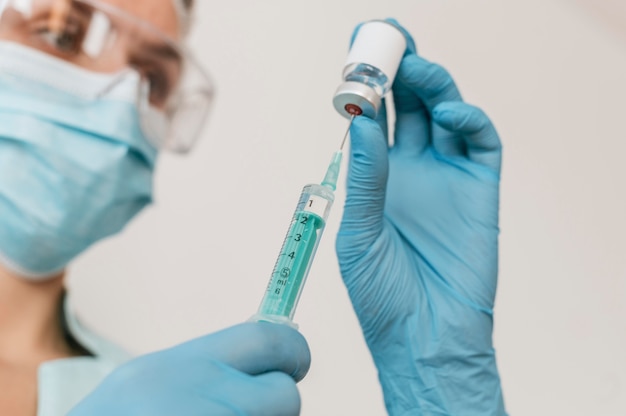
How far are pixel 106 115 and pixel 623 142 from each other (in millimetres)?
1647

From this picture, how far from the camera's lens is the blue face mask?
114cm

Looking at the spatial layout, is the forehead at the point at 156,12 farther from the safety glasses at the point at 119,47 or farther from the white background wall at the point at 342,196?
the white background wall at the point at 342,196

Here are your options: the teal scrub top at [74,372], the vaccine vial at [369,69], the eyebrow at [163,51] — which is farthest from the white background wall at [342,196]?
the vaccine vial at [369,69]

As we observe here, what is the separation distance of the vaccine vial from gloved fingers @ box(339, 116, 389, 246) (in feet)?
0.08

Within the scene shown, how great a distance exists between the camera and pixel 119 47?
1.31m

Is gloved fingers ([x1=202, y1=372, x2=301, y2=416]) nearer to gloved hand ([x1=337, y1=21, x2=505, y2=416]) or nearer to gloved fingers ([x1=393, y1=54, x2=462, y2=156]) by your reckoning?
gloved hand ([x1=337, y1=21, x2=505, y2=416])

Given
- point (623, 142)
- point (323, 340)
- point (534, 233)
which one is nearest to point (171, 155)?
point (323, 340)

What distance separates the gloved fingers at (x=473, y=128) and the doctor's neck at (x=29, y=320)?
861mm

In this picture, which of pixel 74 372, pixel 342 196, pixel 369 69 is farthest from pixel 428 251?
pixel 74 372

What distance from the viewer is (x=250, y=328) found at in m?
0.68

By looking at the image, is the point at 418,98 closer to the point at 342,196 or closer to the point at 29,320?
the point at 342,196

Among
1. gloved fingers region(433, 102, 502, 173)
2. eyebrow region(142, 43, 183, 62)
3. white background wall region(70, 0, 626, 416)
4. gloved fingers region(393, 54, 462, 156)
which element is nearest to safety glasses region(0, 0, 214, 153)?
eyebrow region(142, 43, 183, 62)

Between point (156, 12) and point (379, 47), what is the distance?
28.6 inches

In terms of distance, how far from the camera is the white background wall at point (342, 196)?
57.6 inches
